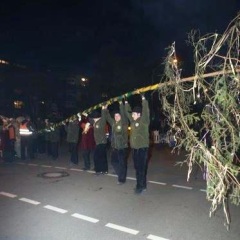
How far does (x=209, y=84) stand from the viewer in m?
3.46

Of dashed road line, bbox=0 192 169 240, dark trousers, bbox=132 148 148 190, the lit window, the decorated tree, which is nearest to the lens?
the decorated tree

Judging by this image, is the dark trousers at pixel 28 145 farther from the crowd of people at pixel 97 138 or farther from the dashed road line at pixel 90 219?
the dashed road line at pixel 90 219

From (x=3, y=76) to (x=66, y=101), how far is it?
28.4ft

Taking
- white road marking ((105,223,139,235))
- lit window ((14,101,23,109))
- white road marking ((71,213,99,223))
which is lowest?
white road marking ((105,223,139,235))

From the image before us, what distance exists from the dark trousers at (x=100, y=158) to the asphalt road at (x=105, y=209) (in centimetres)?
38

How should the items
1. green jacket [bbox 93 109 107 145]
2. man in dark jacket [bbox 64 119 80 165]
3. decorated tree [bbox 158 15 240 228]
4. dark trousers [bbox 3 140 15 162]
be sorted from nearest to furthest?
decorated tree [bbox 158 15 240 228] < green jacket [bbox 93 109 107 145] < man in dark jacket [bbox 64 119 80 165] < dark trousers [bbox 3 140 15 162]

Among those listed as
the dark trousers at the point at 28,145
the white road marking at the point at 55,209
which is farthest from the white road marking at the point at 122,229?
the dark trousers at the point at 28,145

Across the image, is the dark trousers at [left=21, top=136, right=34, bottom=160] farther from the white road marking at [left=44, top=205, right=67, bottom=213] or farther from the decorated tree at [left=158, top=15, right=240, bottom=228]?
the decorated tree at [left=158, top=15, right=240, bottom=228]

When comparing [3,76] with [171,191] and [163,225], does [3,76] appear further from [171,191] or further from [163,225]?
[163,225]

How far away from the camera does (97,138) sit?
390 inches

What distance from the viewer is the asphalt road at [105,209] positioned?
5465 millimetres

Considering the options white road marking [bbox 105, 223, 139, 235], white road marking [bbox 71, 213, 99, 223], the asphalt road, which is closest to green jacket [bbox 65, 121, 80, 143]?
the asphalt road

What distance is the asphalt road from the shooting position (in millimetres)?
5465

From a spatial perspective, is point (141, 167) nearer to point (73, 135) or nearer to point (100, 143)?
point (100, 143)
